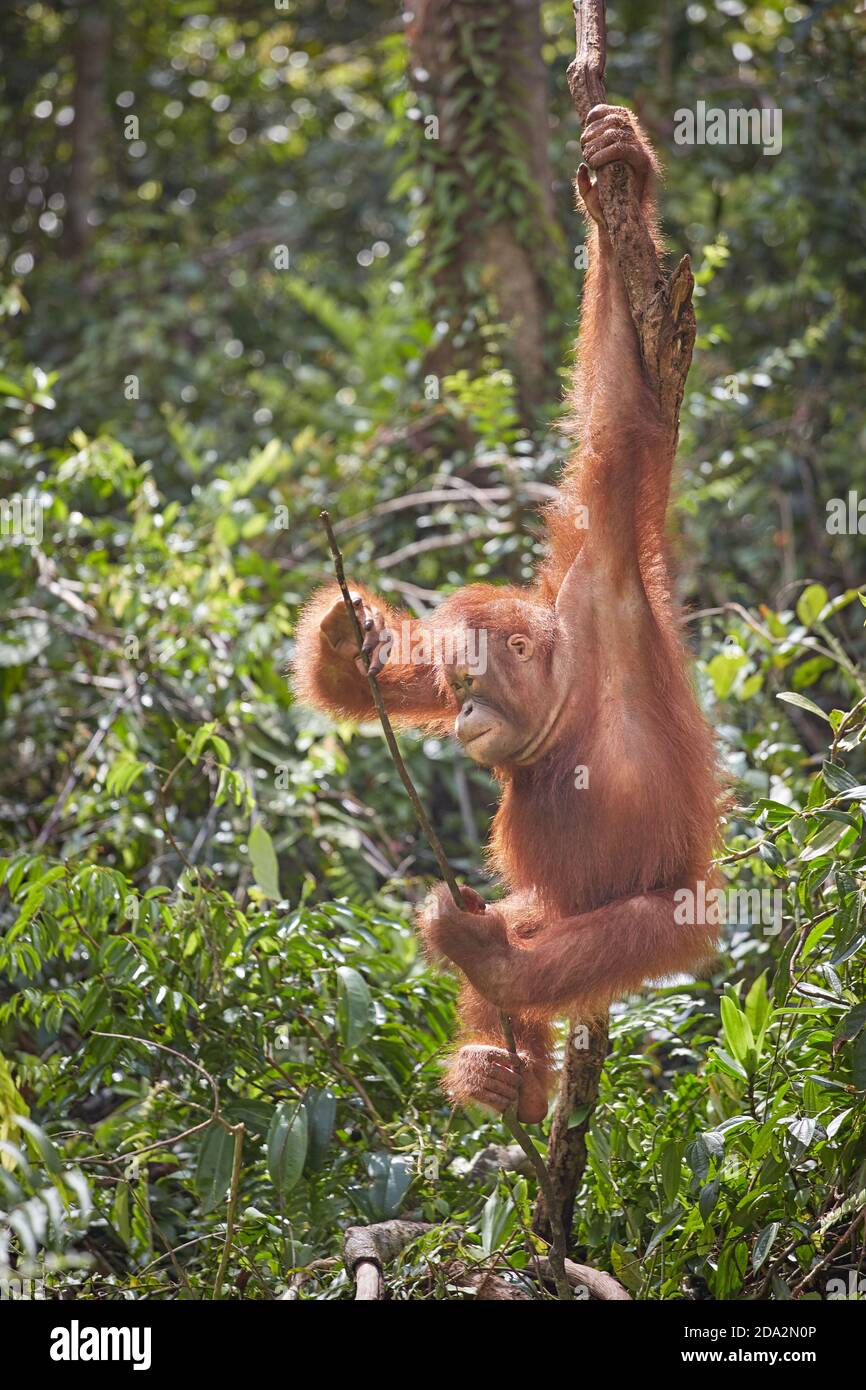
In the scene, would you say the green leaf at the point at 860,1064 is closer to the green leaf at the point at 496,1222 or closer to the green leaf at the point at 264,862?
the green leaf at the point at 496,1222

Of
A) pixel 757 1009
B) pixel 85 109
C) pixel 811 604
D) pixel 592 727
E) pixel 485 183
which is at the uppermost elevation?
pixel 85 109

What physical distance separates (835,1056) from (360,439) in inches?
158

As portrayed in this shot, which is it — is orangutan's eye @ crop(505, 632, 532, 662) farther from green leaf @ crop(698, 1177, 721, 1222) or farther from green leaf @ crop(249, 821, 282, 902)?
green leaf @ crop(698, 1177, 721, 1222)

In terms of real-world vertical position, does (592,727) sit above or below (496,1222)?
above

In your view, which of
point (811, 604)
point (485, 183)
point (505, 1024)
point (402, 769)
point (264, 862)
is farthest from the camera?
point (485, 183)

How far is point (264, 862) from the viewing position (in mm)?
3406

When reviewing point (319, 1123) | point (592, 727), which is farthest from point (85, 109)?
point (319, 1123)

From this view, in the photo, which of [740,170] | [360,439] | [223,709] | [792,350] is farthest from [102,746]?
[740,170]

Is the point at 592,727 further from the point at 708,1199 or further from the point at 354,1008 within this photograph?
the point at 708,1199

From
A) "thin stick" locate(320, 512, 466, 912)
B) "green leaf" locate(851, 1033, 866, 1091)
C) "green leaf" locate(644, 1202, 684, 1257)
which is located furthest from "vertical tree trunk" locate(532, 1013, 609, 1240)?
"green leaf" locate(851, 1033, 866, 1091)

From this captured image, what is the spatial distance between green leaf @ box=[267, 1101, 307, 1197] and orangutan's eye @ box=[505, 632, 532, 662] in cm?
109

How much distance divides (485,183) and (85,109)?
348 cm

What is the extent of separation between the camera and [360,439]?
20.6 ft
